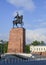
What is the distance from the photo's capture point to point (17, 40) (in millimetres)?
30812

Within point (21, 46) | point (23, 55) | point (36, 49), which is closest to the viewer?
point (23, 55)

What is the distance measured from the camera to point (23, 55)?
28797mm

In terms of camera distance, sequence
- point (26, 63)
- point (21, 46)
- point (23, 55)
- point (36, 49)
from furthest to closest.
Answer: point (36, 49)
point (21, 46)
point (23, 55)
point (26, 63)

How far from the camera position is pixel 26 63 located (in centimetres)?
1672

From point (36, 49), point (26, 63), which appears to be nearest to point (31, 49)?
point (36, 49)

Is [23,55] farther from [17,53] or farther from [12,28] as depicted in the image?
[12,28]

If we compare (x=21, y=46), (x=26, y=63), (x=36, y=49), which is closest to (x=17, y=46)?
(x=21, y=46)

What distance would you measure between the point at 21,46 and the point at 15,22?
3.81m

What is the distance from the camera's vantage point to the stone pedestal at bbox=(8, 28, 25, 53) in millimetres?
30688

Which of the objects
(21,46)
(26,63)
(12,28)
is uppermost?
(12,28)

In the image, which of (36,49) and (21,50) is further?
(36,49)

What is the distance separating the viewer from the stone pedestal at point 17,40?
30688mm

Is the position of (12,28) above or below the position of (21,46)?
above

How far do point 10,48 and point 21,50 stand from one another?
5.42 feet
